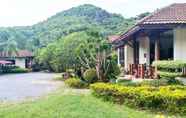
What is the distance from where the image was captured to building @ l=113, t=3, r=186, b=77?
20.3 metres

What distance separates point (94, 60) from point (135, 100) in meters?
13.7

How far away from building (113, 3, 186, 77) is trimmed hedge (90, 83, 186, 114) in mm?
5736

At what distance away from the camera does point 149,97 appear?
13.5m

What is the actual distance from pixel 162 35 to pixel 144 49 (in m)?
2.86

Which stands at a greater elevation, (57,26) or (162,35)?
(57,26)

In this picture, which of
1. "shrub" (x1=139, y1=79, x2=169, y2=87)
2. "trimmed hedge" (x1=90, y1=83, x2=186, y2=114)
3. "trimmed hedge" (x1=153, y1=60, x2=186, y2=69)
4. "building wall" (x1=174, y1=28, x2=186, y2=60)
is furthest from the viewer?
"building wall" (x1=174, y1=28, x2=186, y2=60)

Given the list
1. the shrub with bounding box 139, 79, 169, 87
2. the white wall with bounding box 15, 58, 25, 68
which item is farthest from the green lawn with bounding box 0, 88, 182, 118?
the white wall with bounding box 15, 58, 25, 68

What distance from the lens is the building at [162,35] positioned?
20.3 meters

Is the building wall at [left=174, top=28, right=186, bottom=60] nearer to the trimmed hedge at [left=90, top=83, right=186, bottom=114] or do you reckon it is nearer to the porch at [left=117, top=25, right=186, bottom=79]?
the porch at [left=117, top=25, right=186, bottom=79]

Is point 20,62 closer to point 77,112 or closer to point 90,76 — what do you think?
point 90,76

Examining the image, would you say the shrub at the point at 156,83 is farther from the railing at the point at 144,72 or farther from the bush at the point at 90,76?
the bush at the point at 90,76

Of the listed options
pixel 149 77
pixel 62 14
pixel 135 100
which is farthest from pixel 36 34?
pixel 135 100

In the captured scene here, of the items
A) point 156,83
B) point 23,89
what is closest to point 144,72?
point 156,83

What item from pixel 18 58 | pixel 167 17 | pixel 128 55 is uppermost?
pixel 167 17
